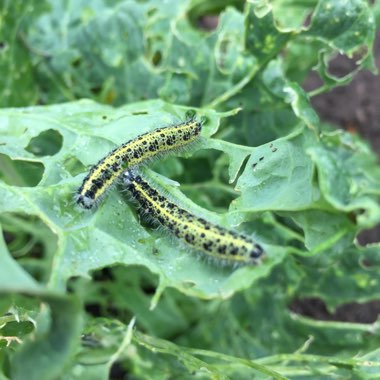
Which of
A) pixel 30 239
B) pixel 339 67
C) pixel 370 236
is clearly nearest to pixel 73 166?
pixel 30 239

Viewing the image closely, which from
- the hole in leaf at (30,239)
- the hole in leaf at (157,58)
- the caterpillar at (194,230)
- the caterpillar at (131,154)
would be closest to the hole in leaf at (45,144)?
the hole in leaf at (30,239)

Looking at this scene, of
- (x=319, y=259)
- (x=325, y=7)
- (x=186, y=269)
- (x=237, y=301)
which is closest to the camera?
(x=186, y=269)

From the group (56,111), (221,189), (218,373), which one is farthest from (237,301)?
(56,111)

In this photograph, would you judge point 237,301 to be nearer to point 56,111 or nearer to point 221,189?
point 221,189

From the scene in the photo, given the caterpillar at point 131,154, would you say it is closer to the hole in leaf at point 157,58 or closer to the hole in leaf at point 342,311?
the hole in leaf at point 157,58

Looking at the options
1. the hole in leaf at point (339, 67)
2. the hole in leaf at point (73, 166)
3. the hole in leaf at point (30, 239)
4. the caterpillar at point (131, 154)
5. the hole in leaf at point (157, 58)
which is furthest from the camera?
the hole in leaf at point (339, 67)

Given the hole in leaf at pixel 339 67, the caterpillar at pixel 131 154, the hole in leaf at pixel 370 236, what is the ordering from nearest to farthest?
1. the caterpillar at pixel 131 154
2. the hole in leaf at pixel 370 236
3. the hole in leaf at pixel 339 67
